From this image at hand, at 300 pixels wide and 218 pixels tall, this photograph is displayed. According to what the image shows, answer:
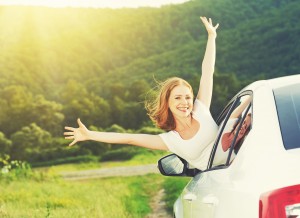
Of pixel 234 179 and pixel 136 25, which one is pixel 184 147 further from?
pixel 136 25

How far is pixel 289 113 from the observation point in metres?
3.49

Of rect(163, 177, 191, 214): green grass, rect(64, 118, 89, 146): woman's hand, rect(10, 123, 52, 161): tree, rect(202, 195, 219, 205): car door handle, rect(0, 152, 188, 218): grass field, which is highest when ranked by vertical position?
rect(64, 118, 89, 146): woman's hand

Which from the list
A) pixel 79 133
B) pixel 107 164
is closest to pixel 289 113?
pixel 79 133

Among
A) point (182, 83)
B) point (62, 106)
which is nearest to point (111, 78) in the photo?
point (62, 106)

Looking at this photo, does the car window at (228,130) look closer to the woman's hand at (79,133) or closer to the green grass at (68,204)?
the woman's hand at (79,133)

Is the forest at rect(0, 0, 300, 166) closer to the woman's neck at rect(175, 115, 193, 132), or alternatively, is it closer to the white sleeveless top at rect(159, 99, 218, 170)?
the woman's neck at rect(175, 115, 193, 132)

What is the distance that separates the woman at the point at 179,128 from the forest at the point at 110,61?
61.0m

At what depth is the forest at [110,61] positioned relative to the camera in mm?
75562

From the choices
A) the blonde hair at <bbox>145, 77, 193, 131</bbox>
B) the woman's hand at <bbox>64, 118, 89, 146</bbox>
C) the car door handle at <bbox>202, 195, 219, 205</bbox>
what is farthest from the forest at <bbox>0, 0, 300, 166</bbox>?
the car door handle at <bbox>202, 195, 219, 205</bbox>

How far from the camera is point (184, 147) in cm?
505

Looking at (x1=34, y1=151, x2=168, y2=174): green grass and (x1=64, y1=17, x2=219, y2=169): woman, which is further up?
(x1=64, y1=17, x2=219, y2=169): woman

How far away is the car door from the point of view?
3625 millimetres

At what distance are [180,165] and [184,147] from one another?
8.3 inches

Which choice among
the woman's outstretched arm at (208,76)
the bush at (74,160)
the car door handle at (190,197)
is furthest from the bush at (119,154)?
the car door handle at (190,197)
